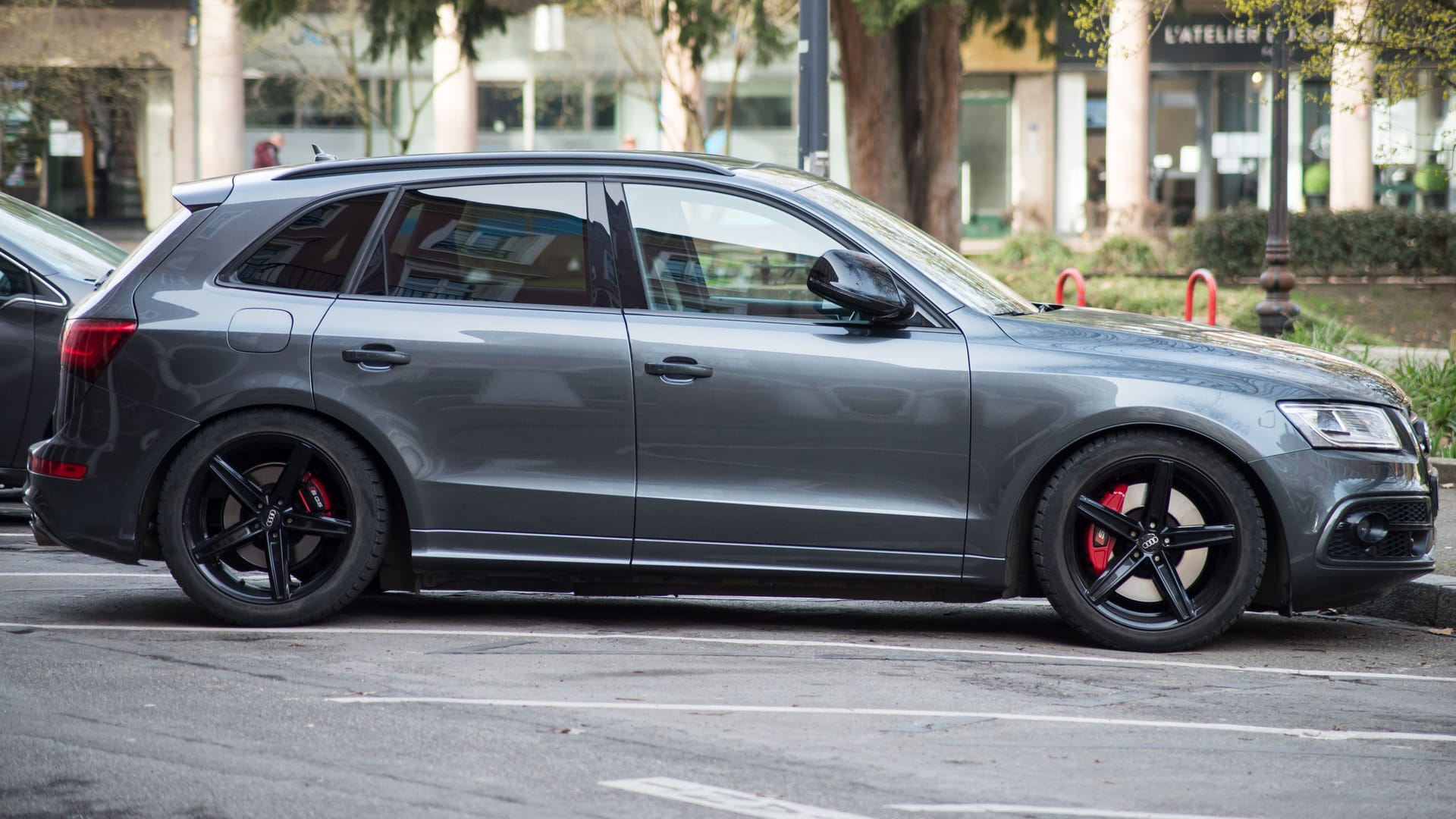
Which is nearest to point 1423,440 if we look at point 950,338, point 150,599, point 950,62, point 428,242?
point 950,338

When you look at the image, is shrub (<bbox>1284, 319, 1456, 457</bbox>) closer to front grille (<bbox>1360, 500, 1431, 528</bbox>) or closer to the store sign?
front grille (<bbox>1360, 500, 1431, 528</bbox>)

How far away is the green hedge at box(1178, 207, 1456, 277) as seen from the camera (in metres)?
24.3

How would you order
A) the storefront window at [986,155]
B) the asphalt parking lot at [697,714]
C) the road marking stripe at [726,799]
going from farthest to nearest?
1. the storefront window at [986,155]
2. the asphalt parking lot at [697,714]
3. the road marking stripe at [726,799]

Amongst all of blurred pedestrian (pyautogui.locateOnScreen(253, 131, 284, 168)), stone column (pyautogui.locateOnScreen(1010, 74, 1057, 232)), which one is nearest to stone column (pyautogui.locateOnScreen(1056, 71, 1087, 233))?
stone column (pyautogui.locateOnScreen(1010, 74, 1057, 232))

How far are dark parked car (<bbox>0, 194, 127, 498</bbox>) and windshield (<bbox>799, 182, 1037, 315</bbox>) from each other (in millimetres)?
4004

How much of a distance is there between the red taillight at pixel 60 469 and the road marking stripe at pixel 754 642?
0.55m

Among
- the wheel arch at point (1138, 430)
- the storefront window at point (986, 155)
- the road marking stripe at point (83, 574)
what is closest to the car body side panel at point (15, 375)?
the road marking stripe at point (83, 574)

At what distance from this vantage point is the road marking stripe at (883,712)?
5.04 m

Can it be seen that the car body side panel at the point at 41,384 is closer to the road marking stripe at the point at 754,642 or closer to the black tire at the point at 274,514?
the road marking stripe at the point at 754,642

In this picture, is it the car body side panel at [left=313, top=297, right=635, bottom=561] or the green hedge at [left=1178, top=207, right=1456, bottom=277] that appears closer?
the car body side panel at [left=313, top=297, right=635, bottom=561]

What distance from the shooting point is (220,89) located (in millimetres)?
32219

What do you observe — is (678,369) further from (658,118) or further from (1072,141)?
(1072,141)

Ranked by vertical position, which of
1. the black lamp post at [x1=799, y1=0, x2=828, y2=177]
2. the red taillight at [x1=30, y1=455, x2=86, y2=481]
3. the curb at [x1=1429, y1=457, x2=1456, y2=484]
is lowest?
the curb at [x1=1429, y1=457, x2=1456, y2=484]

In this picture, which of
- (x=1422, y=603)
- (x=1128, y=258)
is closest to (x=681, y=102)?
(x=1128, y=258)
